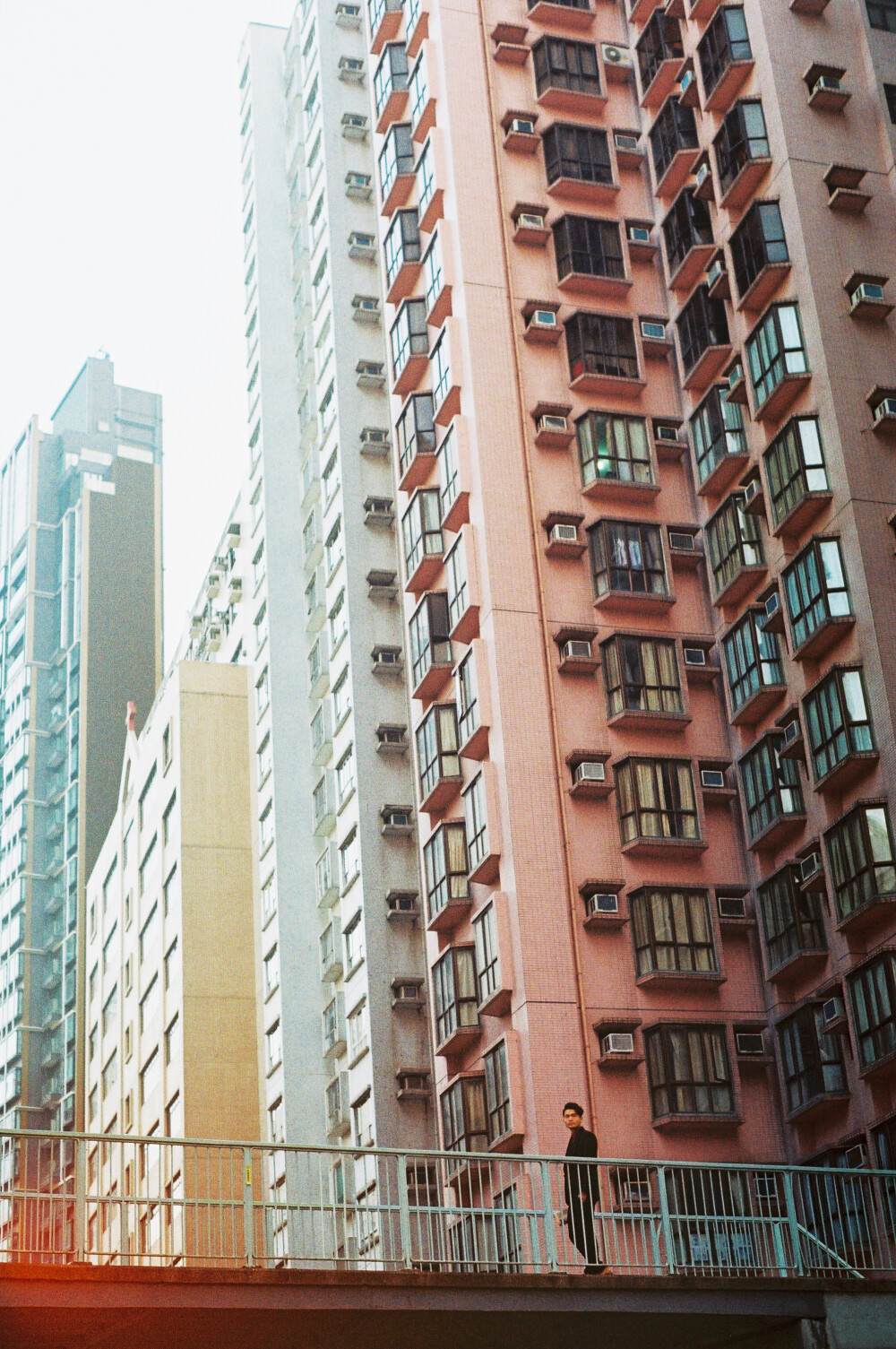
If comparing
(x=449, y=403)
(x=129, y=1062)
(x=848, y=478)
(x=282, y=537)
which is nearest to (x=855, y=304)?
Answer: (x=848, y=478)

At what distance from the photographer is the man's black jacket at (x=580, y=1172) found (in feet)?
65.0

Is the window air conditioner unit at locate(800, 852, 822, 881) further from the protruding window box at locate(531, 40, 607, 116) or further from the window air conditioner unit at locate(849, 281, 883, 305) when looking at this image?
the protruding window box at locate(531, 40, 607, 116)

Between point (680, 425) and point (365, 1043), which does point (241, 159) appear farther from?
point (365, 1043)

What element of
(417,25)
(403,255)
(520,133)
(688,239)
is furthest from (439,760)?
(417,25)

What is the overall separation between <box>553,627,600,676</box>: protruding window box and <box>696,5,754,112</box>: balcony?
10965mm

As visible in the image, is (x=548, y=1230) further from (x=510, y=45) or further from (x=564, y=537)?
(x=510, y=45)

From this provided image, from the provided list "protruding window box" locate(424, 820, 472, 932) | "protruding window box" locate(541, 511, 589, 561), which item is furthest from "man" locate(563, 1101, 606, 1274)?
"protruding window box" locate(541, 511, 589, 561)

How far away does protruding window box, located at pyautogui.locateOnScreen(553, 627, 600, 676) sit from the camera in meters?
35.5

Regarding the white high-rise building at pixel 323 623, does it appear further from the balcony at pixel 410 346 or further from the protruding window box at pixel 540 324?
the protruding window box at pixel 540 324

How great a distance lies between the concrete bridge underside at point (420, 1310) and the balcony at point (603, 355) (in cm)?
2237

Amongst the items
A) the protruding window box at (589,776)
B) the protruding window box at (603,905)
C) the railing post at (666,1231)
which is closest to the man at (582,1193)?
the railing post at (666,1231)

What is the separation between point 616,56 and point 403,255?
6.52 meters

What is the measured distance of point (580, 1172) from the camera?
64.6ft

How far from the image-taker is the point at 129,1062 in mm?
63031
